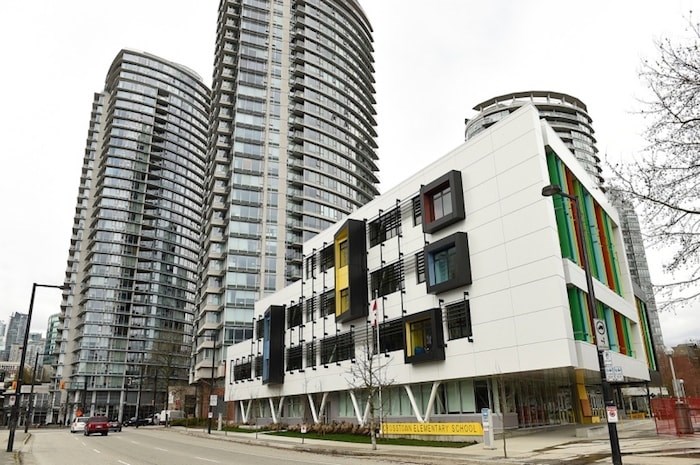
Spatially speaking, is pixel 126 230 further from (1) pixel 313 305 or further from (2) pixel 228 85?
(1) pixel 313 305

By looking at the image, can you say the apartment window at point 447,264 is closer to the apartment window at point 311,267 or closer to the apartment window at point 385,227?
the apartment window at point 385,227

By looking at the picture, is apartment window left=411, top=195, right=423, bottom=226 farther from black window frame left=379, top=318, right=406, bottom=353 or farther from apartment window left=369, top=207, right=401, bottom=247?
black window frame left=379, top=318, right=406, bottom=353

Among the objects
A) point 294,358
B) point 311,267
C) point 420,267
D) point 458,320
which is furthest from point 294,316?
point 458,320

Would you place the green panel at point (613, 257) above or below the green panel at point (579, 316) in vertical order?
above

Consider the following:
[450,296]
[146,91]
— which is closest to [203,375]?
[450,296]

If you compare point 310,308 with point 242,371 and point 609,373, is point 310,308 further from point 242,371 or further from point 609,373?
point 609,373

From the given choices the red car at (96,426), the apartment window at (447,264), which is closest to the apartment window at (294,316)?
the red car at (96,426)

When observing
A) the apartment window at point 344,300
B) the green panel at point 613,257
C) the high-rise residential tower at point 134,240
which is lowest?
the apartment window at point 344,300

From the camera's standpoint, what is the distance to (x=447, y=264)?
3250 centimetres

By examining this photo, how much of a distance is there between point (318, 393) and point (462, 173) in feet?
82.8

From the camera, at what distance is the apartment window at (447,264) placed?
30516mm

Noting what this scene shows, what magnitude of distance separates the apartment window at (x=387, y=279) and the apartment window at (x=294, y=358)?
13.8m

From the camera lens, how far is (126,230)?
13262 centimetres

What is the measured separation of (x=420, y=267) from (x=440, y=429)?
1072cm
